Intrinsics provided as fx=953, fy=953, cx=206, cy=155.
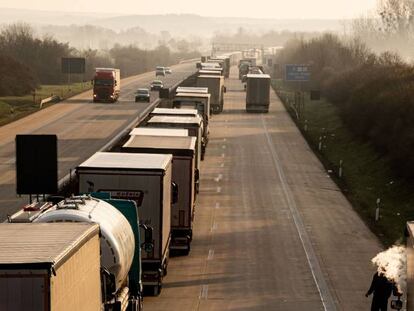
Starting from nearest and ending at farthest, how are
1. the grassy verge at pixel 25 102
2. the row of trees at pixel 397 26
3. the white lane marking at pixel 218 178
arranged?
the white lane marking at pixel 218 178 → the grassy verge at pixel 25 102 → the row of trees at pixel 397 26

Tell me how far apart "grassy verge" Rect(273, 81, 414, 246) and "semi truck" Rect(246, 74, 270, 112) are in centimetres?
599

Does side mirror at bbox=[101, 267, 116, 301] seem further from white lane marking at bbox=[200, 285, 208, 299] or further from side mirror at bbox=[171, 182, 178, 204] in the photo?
side mirror at bbox=[171, 182, 178, 204]

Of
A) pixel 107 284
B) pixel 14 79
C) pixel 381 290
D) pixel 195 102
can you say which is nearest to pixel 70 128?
pixel 195 102

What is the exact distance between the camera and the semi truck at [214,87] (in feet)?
273

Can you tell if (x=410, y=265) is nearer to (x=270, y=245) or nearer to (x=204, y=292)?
(x=204, y=292)

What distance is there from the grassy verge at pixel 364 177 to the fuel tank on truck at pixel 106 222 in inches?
663

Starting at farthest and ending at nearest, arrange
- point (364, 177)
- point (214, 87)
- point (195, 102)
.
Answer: point (214, 87), point (195, 102), point (364, 177)

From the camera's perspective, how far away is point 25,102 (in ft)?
322

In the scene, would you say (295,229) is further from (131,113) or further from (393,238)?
(131,113)

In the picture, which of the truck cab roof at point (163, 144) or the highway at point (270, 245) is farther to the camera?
the truck cab roof at point (163, 144)

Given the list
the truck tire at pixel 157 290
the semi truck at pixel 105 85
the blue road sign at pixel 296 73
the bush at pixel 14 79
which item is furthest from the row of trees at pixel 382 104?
the bush at pixel 14 79

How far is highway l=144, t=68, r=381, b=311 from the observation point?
24641mm

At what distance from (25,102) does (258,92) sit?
82.7ft

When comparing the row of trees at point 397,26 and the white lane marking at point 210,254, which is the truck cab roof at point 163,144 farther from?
the row of trees at point 397,26
